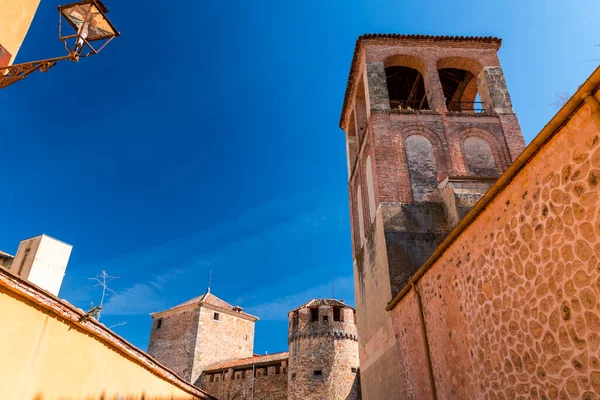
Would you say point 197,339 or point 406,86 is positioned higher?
point 406,86

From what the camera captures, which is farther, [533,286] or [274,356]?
[274,356]

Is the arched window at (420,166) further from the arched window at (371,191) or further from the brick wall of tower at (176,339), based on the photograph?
the brick wall of tower at (176,339)

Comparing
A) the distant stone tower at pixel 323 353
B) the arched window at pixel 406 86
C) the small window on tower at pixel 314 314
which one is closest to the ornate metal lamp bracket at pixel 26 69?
the arched window at pixel 406 86

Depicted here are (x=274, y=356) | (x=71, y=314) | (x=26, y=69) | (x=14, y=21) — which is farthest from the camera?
(x=274, y=356)

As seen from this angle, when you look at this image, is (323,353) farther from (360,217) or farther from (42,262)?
(42,262)

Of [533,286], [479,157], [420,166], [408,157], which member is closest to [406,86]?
[479,157]

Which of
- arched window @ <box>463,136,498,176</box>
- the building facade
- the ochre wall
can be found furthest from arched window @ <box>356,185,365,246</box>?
the building facade

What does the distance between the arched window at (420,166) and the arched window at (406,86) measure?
12.1ft

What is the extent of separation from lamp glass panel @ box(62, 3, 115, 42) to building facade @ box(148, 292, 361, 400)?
2201 centimetres

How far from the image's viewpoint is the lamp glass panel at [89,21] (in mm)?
4570

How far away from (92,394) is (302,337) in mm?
19746

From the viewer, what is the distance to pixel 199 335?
101 feet

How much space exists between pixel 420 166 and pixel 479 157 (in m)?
1.99

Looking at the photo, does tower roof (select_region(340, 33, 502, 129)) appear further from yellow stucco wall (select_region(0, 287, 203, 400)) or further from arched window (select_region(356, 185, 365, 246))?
yellow stucco wall (select_region(0, 287, 203, 400))
